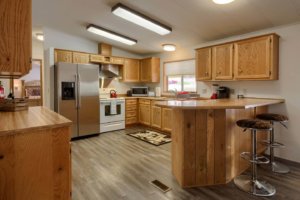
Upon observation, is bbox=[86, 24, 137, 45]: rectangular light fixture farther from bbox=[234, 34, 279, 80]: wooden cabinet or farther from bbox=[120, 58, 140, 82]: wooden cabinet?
bbox=[234, 34, 279, 80]: wooden cabinet

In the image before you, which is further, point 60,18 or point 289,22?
point 60,18

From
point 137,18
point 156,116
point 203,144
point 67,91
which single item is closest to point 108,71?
point 67,91

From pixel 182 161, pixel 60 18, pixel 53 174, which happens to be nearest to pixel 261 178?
pixel 182 161

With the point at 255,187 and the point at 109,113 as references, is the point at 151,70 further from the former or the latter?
the point at 255,187

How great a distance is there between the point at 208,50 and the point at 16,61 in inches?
133

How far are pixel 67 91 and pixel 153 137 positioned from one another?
226 centimetres

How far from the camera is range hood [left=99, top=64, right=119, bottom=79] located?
5.59m

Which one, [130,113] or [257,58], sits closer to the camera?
[257,58]

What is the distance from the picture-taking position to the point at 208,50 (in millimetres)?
3871

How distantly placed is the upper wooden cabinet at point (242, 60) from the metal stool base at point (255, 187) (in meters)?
1.63

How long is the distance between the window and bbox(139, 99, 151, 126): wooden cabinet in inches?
32.7

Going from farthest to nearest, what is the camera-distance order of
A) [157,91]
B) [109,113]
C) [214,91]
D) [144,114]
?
1. [157,91]
2. [144,114]
3. [109,113]
4. [214,91]

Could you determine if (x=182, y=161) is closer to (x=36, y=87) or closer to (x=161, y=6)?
(x=161, y=6)

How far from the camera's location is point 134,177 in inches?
104
